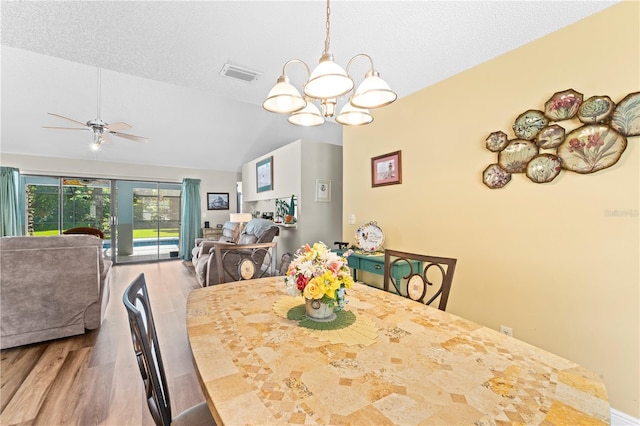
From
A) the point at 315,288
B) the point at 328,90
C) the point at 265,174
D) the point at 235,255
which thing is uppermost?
the point at 265,174

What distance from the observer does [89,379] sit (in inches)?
79.3

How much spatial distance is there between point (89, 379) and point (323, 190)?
365 centimetres

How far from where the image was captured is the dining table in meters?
0.67

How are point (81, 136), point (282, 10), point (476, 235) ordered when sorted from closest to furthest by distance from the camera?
point (282, 10) → point (476, 235) → point (81, 136)

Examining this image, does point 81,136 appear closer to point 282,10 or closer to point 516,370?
point 282,10

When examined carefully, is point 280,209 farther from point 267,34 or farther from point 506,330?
point 506,330

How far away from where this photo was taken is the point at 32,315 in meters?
2.48

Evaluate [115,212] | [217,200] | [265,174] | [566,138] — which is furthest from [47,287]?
[217,200]

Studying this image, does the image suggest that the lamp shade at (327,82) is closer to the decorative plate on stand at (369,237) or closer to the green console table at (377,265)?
the green console table at (377,265)

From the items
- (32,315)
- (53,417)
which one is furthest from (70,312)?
(53,417)

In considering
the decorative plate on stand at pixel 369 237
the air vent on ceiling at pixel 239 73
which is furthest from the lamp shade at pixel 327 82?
the decorative plate on stand at pixel 369 237

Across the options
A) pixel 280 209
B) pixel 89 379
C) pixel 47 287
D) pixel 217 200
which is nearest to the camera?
pixel 89 379

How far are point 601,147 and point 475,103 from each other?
92 cm

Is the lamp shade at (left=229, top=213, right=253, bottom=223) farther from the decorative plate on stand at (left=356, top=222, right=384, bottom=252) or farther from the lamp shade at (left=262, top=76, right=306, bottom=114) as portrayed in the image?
the lamp shade at (left=262, top=76, right=306, bottom=114)
